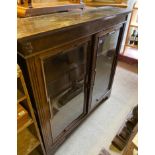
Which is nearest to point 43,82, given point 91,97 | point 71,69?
point 71,69

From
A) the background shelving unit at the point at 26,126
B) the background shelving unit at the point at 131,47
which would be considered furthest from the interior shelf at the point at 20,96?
the background shelving unit at the point at 131,47

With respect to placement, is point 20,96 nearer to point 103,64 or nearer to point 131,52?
point 103,64

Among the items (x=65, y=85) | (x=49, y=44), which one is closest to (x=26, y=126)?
(x=65, y=85)

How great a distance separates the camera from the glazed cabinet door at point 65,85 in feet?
3.19

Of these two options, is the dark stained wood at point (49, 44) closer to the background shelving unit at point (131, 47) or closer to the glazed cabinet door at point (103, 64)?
the glazed cabinet door at point (103, 64)

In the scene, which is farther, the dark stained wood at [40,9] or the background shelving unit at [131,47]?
the background shelving unit at [131,47]

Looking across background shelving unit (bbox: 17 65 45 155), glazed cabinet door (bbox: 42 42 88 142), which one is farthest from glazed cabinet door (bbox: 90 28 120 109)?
background shelving unit (bbox: 17 65 45 155)

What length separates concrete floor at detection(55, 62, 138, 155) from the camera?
1.45 meters

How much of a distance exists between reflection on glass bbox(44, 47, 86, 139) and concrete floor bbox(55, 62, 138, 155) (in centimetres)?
24

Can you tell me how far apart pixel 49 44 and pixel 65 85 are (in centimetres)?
48

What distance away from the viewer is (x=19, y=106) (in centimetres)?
90

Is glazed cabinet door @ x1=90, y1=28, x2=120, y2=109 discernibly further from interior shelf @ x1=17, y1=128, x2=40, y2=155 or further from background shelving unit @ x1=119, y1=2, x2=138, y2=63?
background shelving unit @ x1=119, y1=2, x2=138, y2=63

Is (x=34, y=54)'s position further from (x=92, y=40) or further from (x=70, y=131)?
(x=70, y=131)

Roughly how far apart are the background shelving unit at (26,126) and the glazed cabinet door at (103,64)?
68 cm
